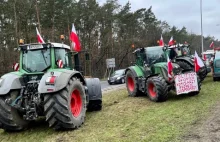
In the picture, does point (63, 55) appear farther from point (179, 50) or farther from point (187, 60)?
point (179, 50)

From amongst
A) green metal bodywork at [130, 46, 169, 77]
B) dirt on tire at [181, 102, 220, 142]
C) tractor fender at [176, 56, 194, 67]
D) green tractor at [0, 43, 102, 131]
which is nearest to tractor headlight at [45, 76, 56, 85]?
green tractor at [0, 43, 102, 131]

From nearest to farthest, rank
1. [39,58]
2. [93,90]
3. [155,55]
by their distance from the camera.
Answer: [39,58]
[93,90]
[155,55]

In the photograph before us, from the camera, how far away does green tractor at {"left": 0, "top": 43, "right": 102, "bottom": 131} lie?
272 inches

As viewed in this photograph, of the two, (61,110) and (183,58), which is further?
(183,58)

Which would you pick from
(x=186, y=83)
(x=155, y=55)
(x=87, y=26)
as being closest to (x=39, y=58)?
(x=186, y=83)

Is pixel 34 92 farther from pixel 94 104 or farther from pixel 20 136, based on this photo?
pixel 94 104

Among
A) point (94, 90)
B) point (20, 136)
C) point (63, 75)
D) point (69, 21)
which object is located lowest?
point (20, 136)

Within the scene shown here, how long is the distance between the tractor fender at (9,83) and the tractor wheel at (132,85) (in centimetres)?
611

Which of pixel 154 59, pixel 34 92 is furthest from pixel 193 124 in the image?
pixel 154 59

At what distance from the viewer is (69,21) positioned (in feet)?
117

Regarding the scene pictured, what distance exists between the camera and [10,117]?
23.9ft

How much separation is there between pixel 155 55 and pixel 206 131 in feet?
21.5

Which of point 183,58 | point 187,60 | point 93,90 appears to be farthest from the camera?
point 183,58

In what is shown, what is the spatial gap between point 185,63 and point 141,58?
2792 millimetres
